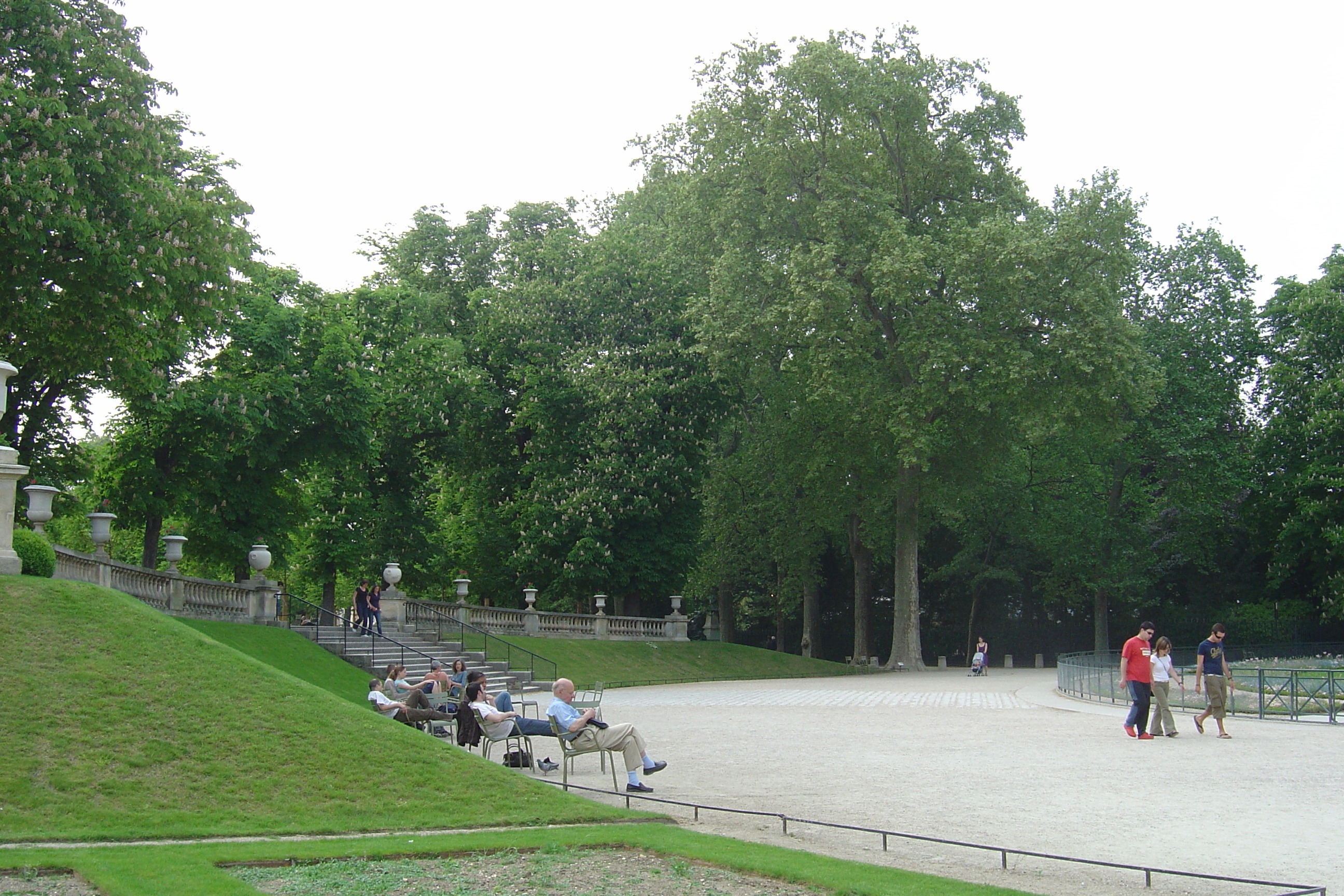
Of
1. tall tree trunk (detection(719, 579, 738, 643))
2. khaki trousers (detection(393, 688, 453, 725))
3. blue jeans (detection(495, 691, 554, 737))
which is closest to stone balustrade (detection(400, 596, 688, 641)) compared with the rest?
tall tree trunk (detection(719, 579, 738, 643))

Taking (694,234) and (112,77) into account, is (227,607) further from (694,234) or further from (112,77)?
(694,234)

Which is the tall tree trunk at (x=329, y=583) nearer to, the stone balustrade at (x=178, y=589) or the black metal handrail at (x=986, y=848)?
the stone balustrade at (x=178, y=589)

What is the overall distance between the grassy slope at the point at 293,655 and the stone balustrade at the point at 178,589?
69 cm

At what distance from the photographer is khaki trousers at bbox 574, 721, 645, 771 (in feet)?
42.1

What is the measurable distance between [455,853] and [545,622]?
2943cm

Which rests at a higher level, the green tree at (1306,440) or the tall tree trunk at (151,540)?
the green tree at (1306,440)

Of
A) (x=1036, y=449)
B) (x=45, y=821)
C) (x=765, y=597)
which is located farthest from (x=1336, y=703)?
(x=765, y=597)

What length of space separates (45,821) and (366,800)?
276cm

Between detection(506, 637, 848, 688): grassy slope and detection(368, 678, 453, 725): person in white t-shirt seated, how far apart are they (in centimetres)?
1602

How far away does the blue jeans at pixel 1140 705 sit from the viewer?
18.3 m

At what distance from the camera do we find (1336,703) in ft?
69.9

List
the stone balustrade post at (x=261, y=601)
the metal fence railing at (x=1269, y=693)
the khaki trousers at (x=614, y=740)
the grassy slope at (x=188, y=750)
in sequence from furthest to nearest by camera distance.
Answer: the stone balustrade post at (x=261, y=601) < the metal fence railing at (x=1269, y=693) < the khaki trousers at (x=614, y=740) < the grassy slope at (x=188, y=750)

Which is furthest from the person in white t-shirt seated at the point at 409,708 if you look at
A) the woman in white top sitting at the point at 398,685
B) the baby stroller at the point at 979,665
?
the baby stroller at the point at 979,665

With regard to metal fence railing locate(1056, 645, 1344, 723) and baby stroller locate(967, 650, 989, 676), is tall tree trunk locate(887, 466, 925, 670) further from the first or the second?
metal fence railing locate(1056, 645, 1344, 723)
